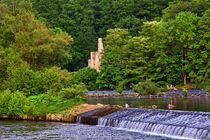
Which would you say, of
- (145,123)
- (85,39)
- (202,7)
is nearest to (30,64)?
(145,123)

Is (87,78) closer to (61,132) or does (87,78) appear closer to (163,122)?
(61,132)

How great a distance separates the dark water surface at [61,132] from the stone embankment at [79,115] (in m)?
1.24

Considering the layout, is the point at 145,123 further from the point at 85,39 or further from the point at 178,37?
the point at 85,39

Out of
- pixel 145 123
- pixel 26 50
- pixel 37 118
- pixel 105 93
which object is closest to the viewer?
pixel 145 123

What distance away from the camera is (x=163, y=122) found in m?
29.2

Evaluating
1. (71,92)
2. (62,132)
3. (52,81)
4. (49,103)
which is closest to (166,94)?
(52,81)

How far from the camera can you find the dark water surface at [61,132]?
27484mm

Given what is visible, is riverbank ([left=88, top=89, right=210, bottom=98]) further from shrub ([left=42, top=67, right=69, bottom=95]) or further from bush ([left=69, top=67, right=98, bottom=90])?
shrub ([left=42, top=67, right=69, bottom=95])

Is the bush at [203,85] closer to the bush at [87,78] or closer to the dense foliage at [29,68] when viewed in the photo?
the dense foliage at [29,68]

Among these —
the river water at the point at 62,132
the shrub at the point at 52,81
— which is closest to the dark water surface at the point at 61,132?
the river water at the point at 62,132

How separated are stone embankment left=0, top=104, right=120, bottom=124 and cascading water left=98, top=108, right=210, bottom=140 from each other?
93 centimetres

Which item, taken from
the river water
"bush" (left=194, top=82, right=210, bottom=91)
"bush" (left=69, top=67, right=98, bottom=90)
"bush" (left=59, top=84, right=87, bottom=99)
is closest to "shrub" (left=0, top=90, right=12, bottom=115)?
the river water

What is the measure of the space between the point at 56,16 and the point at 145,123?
61421 mm

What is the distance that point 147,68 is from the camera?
205ft
